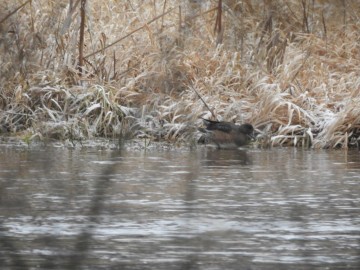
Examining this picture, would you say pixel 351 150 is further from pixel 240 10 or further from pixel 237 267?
pixel 237 267

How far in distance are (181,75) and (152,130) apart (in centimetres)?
161

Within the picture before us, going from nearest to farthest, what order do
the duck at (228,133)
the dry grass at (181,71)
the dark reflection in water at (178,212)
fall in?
the dark reflection in water at (178,212) < the duck at (228,133) < the dry grass at (181,71)

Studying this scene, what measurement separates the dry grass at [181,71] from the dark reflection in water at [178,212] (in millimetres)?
2432

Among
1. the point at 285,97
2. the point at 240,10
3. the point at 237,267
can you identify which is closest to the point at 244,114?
the point at 285,97

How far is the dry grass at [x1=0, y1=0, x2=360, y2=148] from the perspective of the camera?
1287cm

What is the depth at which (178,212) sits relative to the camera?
6418 mm

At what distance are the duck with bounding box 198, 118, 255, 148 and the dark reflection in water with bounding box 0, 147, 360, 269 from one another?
150cm

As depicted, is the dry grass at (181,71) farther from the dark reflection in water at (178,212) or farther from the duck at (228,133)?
the dark reflection in water at (178,212)

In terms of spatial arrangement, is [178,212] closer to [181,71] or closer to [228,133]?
[228,133]

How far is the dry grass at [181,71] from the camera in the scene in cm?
1287

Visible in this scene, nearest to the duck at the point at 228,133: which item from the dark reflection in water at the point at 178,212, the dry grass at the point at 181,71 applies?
the dry grass at the point at 181,71

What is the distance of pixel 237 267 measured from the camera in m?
4.59

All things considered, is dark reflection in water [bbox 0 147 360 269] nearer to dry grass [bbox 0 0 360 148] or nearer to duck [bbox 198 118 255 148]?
duck [bbox 198 118 255 148]

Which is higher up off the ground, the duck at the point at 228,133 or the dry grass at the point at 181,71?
the dry grass at the point at 181,71
